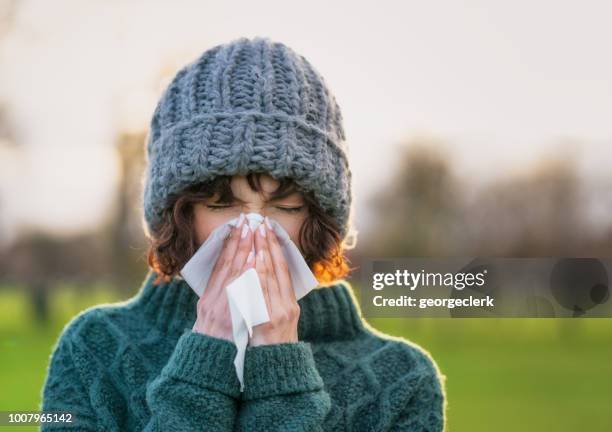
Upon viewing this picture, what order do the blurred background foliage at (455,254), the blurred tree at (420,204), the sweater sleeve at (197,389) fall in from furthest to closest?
the blurred tree at (420,204) < the blurred background foliage at (455,254) < the sweater sleeve at (197,389)

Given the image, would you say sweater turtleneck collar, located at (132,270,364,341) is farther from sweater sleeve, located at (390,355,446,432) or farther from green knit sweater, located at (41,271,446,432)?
sweater sleeve, located at (390,355,446,432)

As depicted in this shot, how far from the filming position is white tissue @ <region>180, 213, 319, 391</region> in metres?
1.68

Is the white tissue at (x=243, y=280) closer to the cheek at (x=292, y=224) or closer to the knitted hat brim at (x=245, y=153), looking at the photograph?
the cheek at (x=292, y=224)

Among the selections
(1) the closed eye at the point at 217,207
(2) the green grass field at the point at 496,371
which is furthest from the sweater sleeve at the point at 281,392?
(2) the green grass field at the point at 496,371

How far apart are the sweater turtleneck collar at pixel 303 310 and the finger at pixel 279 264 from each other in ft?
0.68

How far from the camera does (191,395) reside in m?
1.63

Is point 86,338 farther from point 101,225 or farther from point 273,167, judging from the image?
point 101,225

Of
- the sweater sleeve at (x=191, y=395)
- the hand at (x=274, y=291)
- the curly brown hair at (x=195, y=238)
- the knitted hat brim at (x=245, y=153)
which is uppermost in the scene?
the knitted hat brim at (x=245, y=153)

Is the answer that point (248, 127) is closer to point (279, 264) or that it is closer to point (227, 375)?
point (279, 264)

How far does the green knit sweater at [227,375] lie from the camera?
1.64m

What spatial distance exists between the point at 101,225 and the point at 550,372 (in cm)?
333

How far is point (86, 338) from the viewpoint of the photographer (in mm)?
1870

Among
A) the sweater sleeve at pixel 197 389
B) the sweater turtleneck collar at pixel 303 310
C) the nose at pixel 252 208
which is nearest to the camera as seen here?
the sweater sleeve at pixel 197 389

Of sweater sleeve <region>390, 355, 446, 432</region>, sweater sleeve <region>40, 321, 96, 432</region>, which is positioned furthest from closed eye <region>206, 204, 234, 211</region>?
sweater sleeve <region>390, 355, 446, 432</region>
